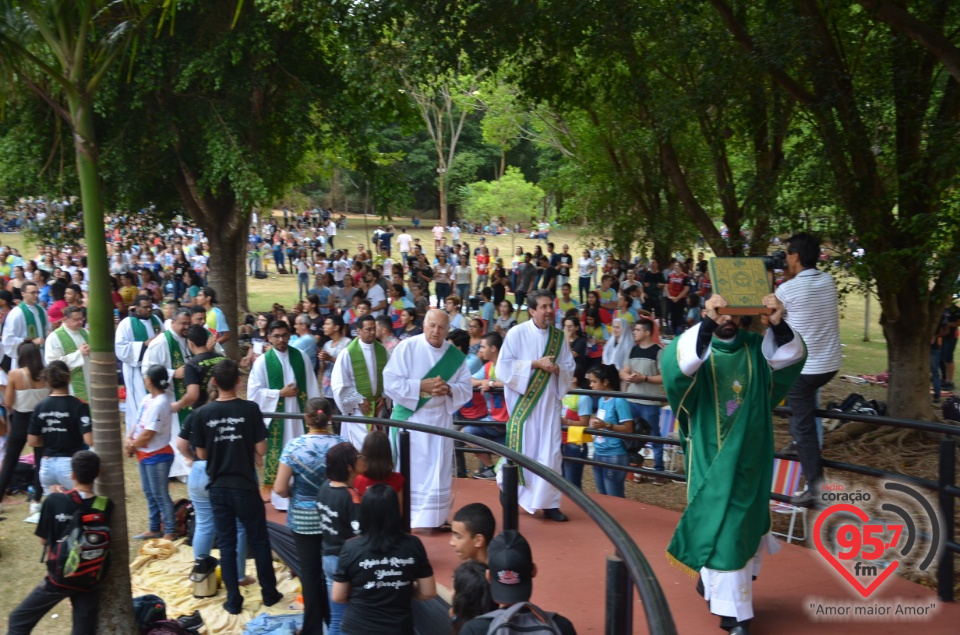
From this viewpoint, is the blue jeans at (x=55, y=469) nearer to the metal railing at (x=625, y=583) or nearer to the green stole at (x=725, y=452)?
the metal railing at (x=625, y=583)

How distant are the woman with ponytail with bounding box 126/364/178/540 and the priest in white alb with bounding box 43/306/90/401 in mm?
2494

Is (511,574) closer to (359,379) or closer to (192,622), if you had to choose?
(192,622)

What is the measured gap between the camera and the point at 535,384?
24.2 feet

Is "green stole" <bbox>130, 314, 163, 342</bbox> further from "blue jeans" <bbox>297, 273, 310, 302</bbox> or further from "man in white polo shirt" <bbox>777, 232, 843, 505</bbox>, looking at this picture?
"blue jeans" <bbox>297, 273, 310, 302</bbox>

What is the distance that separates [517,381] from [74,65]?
3877mm

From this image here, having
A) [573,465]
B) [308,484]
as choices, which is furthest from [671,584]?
[573,465]

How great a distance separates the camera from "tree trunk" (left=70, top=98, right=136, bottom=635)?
6.14m

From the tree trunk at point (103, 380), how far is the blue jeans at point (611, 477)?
13.5 feet

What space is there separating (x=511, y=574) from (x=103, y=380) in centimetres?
369

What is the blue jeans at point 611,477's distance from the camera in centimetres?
848

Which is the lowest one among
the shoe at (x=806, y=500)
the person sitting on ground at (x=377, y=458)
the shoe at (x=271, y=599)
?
the shoe at (x=271, y=599)

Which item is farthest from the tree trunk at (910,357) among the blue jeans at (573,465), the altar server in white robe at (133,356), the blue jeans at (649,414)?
the altar server in white robe at (133,356)

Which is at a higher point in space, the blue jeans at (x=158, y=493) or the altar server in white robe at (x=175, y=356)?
the altar server in white robe at (x=175, y=356)

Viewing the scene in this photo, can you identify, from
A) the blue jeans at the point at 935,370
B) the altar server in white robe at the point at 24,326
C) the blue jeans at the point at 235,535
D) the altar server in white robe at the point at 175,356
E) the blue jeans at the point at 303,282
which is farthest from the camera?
the blue jeans at the point at 303,282
